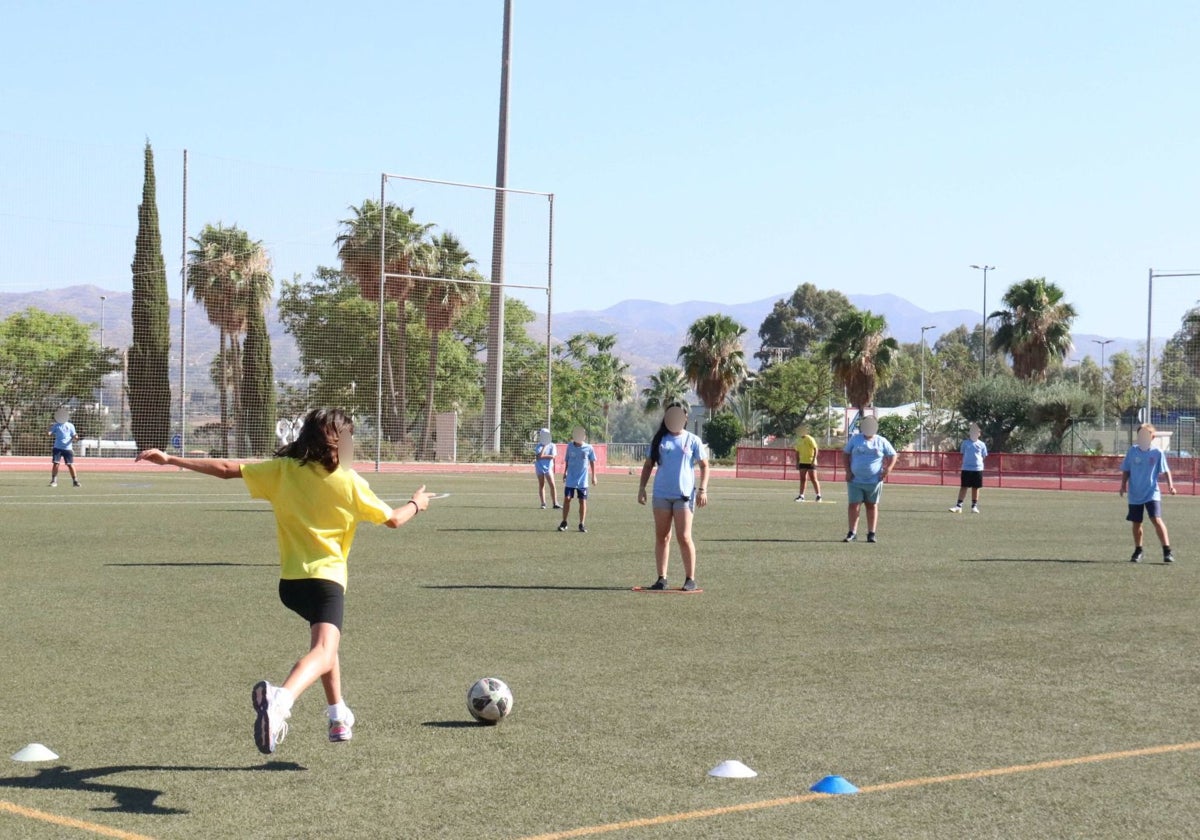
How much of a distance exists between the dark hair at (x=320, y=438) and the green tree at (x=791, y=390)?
87.1m

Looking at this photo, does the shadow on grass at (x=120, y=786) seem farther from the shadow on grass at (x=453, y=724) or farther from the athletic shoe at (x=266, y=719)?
the shadow on grass at (x=453, y=724)

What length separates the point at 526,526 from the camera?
23906mm

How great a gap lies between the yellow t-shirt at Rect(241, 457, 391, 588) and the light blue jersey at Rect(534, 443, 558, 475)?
69.3ft

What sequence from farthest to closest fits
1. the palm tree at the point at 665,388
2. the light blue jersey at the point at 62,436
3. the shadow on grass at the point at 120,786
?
the palm tree at the point at 665,388 → the light blue jersey at the point at 62,436 → the shadow on grass at the point at 120,786

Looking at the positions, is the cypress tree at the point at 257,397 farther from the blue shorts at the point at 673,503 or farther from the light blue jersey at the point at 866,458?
the blue shorts at the point at 673,503

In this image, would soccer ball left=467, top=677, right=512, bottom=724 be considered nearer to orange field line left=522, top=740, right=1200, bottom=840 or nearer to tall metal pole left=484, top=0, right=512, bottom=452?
orange field line left=522, top=740, right=1200, bottom=840

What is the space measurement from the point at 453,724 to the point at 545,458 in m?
20.6

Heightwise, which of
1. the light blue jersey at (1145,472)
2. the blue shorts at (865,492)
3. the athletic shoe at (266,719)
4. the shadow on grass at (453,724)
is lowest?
the shadow on grass at (453,724)

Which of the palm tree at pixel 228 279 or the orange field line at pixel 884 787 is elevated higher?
the palm tree at pixel 228 279

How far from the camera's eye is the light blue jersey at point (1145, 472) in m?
18.0

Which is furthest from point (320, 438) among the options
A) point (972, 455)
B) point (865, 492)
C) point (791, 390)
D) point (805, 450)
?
point (791, 390)

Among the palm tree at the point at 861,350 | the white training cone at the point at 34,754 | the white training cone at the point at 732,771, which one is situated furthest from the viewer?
the palm tree at the point at 861,350

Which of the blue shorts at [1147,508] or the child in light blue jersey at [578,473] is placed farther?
the child in light blue jersey at [578,473]

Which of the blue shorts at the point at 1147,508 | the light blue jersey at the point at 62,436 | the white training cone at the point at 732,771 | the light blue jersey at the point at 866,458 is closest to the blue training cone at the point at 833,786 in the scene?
the white training cone at the point at 732,771
